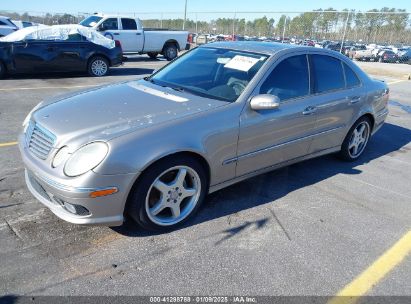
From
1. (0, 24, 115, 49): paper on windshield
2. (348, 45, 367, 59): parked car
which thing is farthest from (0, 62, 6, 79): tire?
(348, 45, 367, 59): parked car

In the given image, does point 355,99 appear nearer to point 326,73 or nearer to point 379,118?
point 326,73

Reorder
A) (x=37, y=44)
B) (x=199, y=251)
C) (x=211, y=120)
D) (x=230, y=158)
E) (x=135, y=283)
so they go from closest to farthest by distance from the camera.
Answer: (x=135, y=283) → (x=199, y=251) → (x=211, y=120) → (x=230, y=158) → (x=37, y=44)

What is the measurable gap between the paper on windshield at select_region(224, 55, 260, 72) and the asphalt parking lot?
1.32 meters

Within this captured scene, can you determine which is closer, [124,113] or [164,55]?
[124,113]

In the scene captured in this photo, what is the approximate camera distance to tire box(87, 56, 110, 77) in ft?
38.2

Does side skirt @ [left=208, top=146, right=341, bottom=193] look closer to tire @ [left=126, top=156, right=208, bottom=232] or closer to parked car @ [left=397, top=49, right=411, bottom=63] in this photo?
tire @ [left=126, top=156, right=208, bottom=232]

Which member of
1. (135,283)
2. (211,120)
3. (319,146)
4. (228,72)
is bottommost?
(135,283)

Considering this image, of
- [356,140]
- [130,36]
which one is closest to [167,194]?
[356,140]

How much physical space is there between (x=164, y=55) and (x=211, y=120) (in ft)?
49.6

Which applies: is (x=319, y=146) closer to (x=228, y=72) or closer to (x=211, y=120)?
(x=228, y=72)

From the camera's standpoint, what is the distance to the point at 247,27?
33625mm

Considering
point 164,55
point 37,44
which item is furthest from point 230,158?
point 164,55

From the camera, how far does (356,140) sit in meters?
5.35

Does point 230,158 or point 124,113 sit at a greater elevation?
point 124,113
